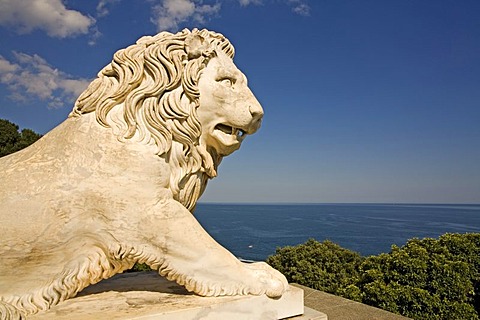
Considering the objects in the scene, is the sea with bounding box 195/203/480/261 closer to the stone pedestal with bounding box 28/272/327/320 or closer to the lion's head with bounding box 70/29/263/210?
the stone pedestal with bounding box 28/272/327/320

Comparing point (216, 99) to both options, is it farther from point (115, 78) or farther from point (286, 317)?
point (286, 317)

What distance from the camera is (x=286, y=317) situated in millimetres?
2309

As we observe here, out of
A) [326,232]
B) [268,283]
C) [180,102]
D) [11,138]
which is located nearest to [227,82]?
[180,102]

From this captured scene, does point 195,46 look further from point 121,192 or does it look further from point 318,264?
point 318,264

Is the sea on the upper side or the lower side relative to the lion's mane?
lower

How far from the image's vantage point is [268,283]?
87.7 inches

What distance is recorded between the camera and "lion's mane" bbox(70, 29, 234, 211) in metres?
2.21

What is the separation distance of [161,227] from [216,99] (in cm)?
98

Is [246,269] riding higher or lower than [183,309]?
higher

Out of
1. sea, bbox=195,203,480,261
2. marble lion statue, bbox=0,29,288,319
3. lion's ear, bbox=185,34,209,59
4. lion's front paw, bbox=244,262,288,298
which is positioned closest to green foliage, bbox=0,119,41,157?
marble lion statue, bbox=0,29,288,319

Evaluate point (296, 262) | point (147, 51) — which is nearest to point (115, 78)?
point (147, 51)

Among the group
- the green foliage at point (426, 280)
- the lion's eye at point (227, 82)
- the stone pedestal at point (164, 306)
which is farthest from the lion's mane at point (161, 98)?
the green foliage at point (426, 280)

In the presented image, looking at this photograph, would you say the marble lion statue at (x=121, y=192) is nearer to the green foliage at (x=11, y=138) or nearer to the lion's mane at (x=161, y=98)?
the lion's mane at (x=161, y=98)

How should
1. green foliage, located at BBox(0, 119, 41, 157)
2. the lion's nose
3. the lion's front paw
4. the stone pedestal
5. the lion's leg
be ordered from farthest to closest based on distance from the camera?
1. green foliage, located at BBox(0, 119, 41, 157)
2. the lion's nose
3. the lion's front paw
4. the lion's leg
5. the stone pedestal
